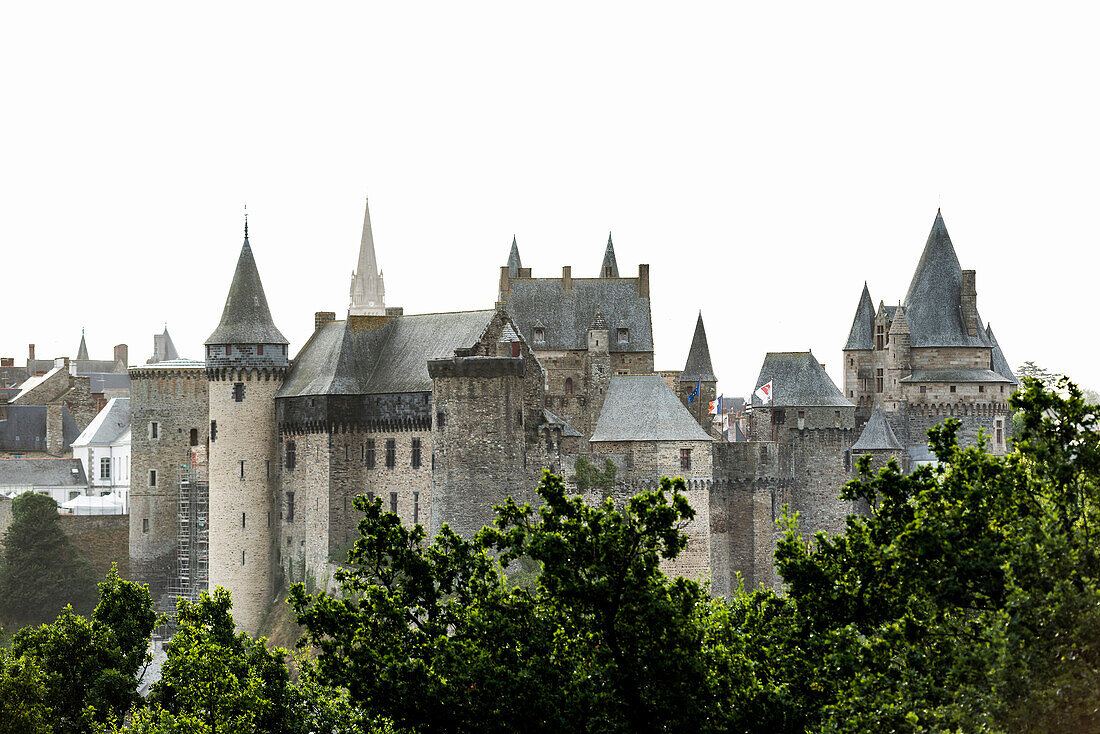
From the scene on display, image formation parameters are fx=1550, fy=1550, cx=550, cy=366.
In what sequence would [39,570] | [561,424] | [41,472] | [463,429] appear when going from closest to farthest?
[463,429] < [561,424] < [39,570] < [41,472]

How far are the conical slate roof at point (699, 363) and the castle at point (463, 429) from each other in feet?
0.43

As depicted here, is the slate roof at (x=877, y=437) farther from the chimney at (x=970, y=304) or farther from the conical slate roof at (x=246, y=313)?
the conical slate roof at (x=246, y=313)

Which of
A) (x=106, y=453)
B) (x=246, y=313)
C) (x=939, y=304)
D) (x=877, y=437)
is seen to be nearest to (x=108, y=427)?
(x=106, y=453)

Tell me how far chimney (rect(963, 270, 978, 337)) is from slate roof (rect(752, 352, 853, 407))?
11.4 metres

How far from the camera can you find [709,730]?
29.8 meters

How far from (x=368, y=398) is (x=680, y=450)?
49.9ft

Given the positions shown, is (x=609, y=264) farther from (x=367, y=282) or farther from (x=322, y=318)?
(x=367, y=282)

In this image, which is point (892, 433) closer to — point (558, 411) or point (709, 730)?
point (558, 411)

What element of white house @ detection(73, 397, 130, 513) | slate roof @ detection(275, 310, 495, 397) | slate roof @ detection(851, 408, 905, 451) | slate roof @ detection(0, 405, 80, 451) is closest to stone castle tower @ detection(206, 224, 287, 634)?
slate roof @ detection(275, 310, 495, 397)

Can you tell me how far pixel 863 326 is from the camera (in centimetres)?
9419

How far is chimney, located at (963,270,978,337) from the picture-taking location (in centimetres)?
9106

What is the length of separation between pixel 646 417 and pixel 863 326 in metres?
24.9

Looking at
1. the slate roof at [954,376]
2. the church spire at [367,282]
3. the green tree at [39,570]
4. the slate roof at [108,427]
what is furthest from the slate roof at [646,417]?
the church spire at [367,282]

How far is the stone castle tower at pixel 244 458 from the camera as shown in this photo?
2990 inches
